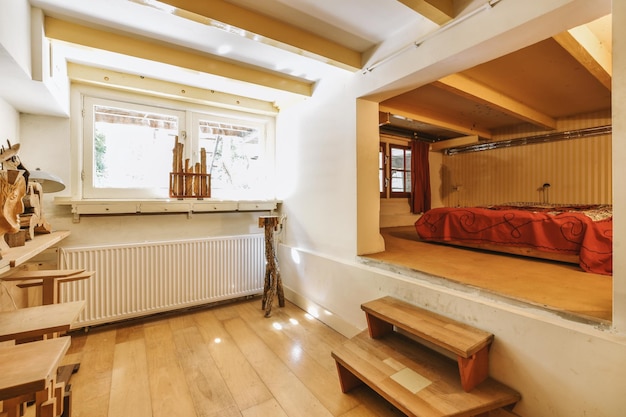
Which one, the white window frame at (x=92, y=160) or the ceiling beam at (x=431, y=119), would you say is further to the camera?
the ceiling beam at (x=431, y=119)

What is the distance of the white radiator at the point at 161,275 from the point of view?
7.49 feet

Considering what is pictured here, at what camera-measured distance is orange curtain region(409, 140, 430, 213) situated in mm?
5422

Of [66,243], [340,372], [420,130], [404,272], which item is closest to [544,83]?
[420,130]

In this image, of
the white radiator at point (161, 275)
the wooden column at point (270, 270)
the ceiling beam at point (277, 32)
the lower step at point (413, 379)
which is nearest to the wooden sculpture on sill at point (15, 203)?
the white radiator at point (161, 275)

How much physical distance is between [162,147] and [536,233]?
3.74 m

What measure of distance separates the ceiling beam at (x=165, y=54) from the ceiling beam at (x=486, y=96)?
1385 millimetres

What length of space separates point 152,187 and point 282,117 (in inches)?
66.1

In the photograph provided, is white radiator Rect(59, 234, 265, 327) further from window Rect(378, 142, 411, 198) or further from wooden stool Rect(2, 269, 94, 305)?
window Rect(378, 142, 411, 198)

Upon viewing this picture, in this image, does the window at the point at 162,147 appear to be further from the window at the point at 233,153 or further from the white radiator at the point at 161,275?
the white radiator at the point at 161,275

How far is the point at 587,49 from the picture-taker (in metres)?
2.10

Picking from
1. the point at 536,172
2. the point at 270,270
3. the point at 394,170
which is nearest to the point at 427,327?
the point at 270,270

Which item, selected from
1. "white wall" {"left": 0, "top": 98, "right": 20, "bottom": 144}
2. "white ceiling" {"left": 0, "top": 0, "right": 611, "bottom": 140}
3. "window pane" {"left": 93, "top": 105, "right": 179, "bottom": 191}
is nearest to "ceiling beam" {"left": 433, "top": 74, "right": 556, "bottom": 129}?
"white ceiling" {"left": 0, "top": 0, "right": 611, "bottom": 140}

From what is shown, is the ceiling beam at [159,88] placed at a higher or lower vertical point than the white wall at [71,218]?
higher

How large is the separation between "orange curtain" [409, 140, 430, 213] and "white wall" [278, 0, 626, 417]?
10.5 feet
